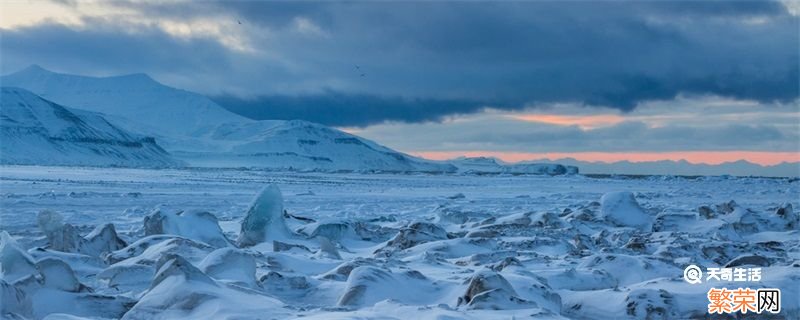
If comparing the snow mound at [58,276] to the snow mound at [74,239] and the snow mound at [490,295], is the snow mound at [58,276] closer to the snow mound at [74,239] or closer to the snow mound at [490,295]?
the snow mound at [490,295]

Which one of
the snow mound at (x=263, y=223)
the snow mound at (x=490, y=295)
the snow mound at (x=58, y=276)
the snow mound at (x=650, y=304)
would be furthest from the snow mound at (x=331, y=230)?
the snow mound at (x=650, y=304)

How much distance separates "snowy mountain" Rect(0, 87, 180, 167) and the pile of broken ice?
124 m

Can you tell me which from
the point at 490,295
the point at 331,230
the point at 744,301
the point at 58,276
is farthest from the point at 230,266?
the point at 331,230

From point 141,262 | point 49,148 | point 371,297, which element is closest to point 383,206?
point 141,262

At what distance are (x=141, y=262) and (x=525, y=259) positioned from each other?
424cm

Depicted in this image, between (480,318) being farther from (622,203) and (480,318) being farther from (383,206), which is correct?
(383,206)

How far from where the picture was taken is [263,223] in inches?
483

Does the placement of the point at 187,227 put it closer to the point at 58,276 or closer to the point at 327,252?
the point at 327,252

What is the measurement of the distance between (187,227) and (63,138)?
144 m

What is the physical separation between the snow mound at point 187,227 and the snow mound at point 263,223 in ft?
1.73

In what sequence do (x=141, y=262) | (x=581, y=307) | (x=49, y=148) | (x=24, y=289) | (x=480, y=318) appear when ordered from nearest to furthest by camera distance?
(x=480, y=318)
(x=24, y=289)
(x=581, y=307)
(x=141, y=262)
(x=49, y=148)

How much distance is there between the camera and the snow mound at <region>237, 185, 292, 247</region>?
39.4 ft

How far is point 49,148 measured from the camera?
138 m

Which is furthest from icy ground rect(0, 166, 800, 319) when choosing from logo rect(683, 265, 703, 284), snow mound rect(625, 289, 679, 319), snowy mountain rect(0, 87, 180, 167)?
snowy mountain rect(0, 87, 180, 167)
